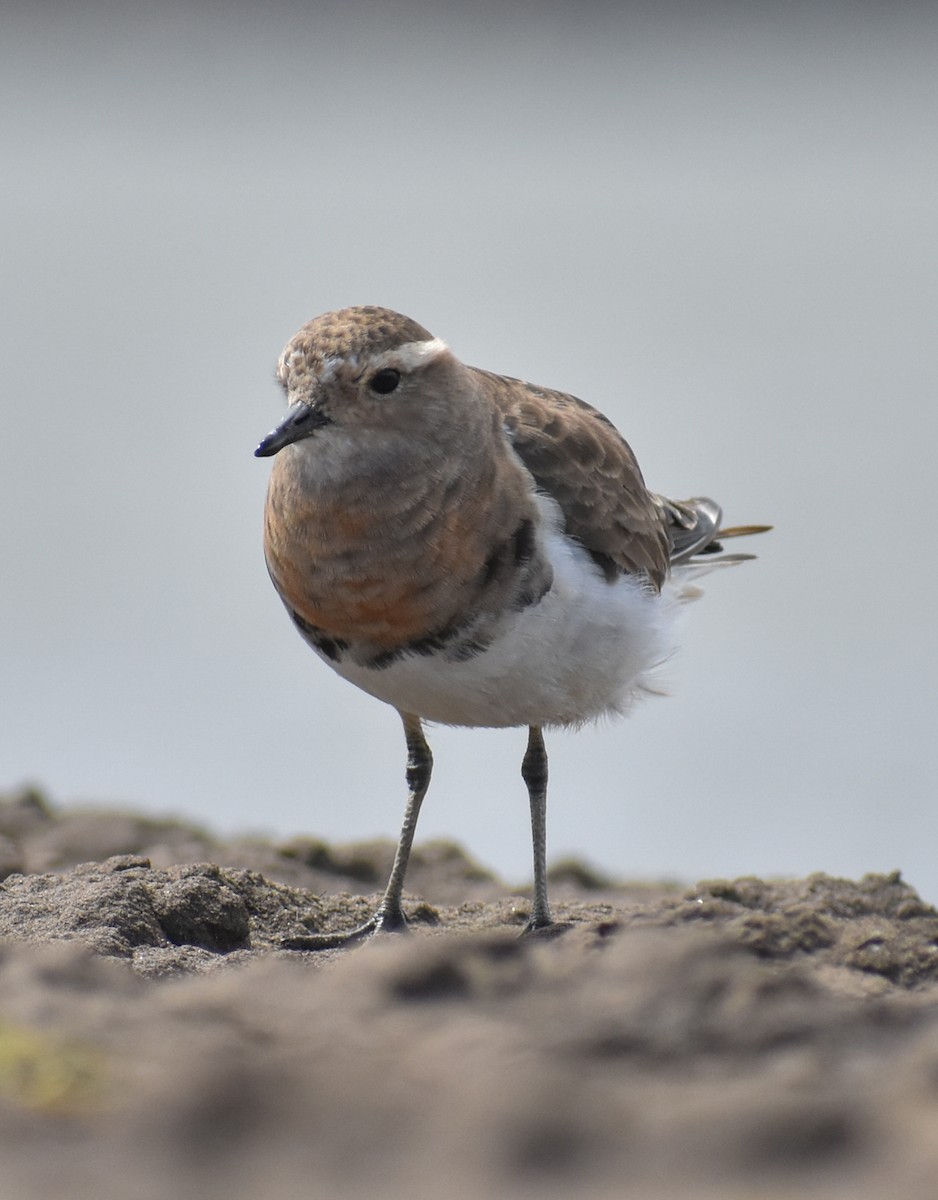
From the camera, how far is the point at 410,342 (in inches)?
218

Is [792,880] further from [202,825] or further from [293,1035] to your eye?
[293,1035]

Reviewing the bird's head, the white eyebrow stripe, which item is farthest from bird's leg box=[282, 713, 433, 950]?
the white eyebrow stripe

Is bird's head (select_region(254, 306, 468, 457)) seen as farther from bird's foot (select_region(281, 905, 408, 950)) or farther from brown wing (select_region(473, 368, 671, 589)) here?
bird's foot (select_region(281, 905, 408, 950))

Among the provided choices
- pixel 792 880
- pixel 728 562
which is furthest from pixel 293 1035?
pixel 728 562

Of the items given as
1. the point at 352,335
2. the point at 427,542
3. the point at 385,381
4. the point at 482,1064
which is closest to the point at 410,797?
the point at 427,542

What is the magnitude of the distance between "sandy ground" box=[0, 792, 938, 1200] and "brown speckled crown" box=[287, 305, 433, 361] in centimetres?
183

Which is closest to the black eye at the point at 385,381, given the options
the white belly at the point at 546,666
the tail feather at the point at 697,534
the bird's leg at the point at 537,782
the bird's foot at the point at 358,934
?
the white belly at the point at 546,666

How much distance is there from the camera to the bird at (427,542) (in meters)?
5.28

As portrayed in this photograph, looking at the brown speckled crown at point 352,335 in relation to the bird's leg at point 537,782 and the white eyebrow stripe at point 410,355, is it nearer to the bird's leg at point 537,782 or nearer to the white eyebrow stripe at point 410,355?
the white eyebrow stripe at point 410,355

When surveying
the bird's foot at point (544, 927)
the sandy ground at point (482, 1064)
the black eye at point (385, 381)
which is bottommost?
the bird's foot at point (544, 927)

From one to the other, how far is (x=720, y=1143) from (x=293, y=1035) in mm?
970

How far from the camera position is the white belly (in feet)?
17.5

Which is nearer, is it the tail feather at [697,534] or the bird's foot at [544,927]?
the bird's foot at [544,927]

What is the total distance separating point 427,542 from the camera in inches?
208
